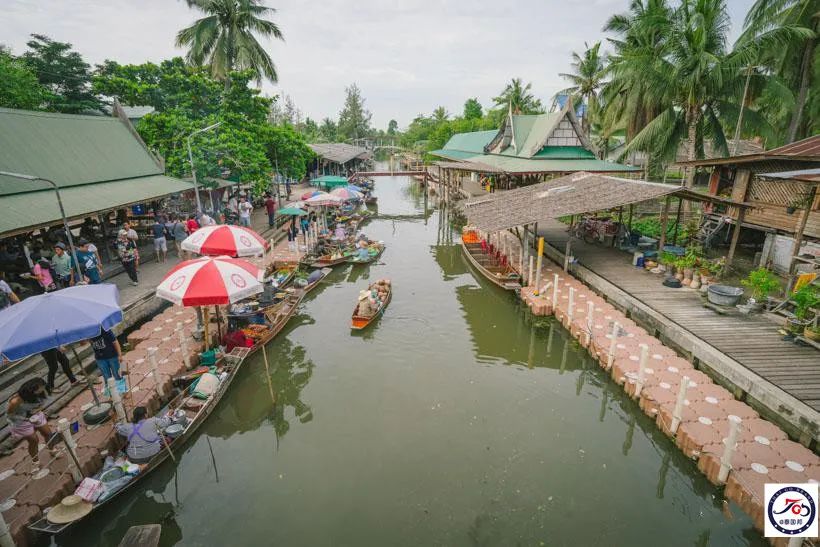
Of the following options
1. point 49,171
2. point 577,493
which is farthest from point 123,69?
point 577,493

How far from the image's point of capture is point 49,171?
14.6 m

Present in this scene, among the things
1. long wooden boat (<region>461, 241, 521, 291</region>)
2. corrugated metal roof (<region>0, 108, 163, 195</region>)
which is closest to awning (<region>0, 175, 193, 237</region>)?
corrugated metal roof (<region>0, 108, 163, 195</region>)

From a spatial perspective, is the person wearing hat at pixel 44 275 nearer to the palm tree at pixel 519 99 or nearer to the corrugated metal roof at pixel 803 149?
the corrugated metal roof at pixel 803 149

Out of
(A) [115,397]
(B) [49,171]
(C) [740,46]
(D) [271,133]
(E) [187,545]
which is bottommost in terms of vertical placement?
(E) [187,545]

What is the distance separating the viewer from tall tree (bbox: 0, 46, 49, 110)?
28.0 meters

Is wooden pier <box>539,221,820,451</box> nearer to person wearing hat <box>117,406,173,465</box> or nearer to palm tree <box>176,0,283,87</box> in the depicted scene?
person wearing hat <box>117,406,173,465</box>

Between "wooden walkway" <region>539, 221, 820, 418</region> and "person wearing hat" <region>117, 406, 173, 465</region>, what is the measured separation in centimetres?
1262

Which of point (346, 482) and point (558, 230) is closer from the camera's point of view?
point (346, 482)

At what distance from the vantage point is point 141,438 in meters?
7.48

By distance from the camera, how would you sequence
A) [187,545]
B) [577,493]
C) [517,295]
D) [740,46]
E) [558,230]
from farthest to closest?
[558,230], [740,46], [517,295], [577,493], [187,545]

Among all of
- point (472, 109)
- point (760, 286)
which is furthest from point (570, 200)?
point (472, 109)

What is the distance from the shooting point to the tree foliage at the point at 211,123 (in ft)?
67.3

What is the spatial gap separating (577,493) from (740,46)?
24082mm

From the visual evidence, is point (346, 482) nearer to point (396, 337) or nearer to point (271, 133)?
point (396, 337)
